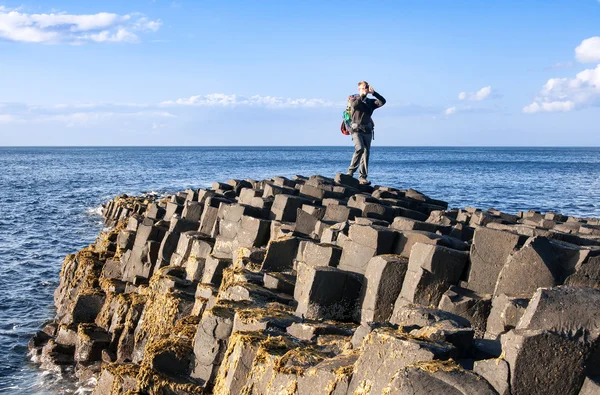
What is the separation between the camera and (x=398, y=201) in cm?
1667

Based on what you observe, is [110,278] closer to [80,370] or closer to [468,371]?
[80,370]

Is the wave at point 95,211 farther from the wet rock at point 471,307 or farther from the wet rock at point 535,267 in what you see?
the wet rock at point 535,267

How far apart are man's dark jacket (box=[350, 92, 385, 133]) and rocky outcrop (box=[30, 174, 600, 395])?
3625 mm

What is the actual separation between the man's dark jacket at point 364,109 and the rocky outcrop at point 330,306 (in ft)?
11.9

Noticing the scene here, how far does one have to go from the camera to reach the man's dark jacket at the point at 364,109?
20.4 meters

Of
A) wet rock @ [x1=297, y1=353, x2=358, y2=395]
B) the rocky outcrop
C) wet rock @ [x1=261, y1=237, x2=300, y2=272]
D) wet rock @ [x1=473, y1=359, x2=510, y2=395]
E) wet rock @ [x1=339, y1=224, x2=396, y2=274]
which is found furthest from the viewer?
wet rock @ [x1=261, y1=237, x2=300, y2=272]

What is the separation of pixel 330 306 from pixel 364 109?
39.2 feet

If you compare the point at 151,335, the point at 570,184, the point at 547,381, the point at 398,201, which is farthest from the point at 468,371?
the point at 570,184

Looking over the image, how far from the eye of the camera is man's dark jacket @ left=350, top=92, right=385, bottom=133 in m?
20.4

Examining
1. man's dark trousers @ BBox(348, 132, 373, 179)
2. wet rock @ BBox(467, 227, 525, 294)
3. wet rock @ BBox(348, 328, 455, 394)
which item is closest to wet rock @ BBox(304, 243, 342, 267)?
wet rock @ BBox(467, 227, 525, 294)

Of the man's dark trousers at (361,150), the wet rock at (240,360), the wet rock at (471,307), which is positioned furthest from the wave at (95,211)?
the wet rock at (471,307)

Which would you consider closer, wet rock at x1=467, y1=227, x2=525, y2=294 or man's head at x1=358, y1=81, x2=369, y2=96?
wet rock at x1=467, y1=227, x2=525, y2=294

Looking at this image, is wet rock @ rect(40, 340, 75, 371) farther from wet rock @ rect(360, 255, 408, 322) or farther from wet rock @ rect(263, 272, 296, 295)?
wet rock @ rect(360, 255, 408, 322)

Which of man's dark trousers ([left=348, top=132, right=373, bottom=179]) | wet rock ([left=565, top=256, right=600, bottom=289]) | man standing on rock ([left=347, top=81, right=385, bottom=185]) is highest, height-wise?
man standing on rock ([left=347, top=81, right=385, bottom=185])
